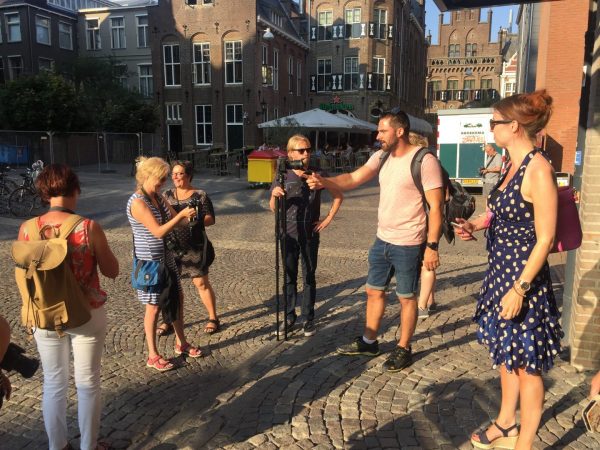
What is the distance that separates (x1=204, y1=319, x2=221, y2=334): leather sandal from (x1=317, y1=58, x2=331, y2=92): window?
35.5 m

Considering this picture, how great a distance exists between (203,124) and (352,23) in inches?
529

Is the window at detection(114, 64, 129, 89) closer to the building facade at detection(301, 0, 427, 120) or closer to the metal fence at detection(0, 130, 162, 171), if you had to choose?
the metal fence at detection(0, 130, 162, 171)

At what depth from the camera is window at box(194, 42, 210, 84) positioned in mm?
32031

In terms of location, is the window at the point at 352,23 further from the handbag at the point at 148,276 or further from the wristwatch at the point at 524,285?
the wristwatch at the point at 524,285

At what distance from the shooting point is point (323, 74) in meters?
38.3

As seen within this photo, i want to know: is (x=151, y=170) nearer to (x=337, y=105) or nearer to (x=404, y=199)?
(x=404, y=199)

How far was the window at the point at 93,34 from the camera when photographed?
37.1 metres

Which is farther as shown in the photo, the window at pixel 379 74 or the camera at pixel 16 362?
the window at pixel 379 74

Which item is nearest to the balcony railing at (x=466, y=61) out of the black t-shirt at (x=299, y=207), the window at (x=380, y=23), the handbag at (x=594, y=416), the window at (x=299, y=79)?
the window at (x=380, y=23)

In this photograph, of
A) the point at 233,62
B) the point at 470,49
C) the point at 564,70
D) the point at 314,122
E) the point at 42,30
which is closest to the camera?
the point at 564,70

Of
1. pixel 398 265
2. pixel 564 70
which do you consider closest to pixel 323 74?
pixel 564 70

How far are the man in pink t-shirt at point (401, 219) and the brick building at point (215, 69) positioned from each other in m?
28.0

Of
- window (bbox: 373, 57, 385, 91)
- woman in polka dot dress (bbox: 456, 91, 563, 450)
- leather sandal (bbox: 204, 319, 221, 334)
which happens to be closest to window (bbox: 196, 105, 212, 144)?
window (bbox: 373, 57, 385, 91)

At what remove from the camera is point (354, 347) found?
3.97 meters
